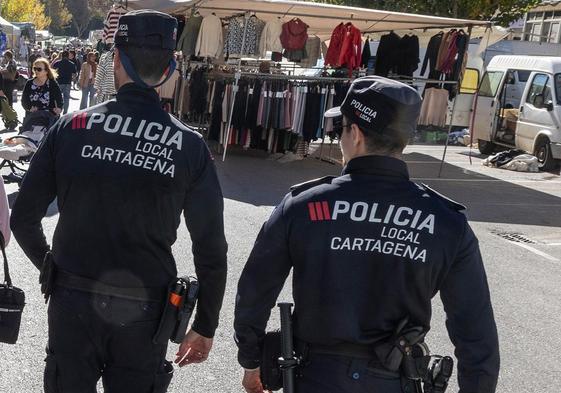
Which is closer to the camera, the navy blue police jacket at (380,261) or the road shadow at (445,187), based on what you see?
the navy blue police jacket at (380,261)

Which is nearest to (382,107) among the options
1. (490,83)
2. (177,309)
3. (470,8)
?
(177,309)

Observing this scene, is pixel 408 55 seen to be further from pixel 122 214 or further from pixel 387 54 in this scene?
pixel 122 214

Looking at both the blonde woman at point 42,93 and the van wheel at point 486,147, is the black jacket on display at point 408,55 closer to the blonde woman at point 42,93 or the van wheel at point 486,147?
the van wheel at point 486,147

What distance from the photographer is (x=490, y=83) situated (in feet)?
61.2

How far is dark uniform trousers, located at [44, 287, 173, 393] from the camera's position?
2.63 m

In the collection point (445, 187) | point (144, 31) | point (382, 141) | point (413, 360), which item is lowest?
point (445, 187)

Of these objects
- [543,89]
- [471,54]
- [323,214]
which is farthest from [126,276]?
[471,54]

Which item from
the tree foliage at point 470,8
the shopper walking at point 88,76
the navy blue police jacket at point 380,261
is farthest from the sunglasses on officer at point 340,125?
the tree foliage at point 470,8

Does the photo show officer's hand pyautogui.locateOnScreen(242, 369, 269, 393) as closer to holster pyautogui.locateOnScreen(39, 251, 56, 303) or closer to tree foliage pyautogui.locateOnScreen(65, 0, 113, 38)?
holster pyautogui.locateOnScreen(39, 251, 56, 303)

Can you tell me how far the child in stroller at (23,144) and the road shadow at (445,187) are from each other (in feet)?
8.76

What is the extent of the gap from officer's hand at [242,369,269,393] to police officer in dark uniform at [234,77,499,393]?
7.0 inches

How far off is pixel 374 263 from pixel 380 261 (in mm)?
20

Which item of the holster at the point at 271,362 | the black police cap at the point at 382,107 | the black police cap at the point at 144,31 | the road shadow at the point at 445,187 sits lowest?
the road shadow at the point at 445,187

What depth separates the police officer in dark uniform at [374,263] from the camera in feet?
7.88
